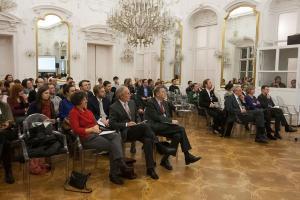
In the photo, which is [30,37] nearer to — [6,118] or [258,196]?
[6,118]

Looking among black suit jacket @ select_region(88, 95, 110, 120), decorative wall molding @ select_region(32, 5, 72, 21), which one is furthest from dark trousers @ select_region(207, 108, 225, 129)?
decorative wall molding @ select_region(32, 5, 72, 21)

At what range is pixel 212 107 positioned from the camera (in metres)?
7.03

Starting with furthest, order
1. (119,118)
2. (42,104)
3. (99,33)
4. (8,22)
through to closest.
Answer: (99,33) → (8,22) → (42,104) → (119,118)

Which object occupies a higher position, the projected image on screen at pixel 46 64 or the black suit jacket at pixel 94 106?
the projected image on screen at pixel 46 64

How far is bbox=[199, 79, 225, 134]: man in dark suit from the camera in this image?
6941mm

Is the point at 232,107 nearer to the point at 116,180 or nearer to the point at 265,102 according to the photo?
the point at 265,102

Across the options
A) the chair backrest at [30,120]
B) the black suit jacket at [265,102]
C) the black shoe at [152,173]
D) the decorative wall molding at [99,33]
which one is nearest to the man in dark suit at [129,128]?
the black shoe at [152,173]

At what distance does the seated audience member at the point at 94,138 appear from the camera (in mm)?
3816

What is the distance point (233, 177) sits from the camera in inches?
162

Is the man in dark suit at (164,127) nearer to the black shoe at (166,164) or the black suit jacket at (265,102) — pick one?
the black shoe at (166,164)

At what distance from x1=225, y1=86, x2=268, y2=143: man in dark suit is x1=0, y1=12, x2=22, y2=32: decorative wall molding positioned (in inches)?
278

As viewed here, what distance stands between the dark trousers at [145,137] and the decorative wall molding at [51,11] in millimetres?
7296

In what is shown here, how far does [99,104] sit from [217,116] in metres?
3.11

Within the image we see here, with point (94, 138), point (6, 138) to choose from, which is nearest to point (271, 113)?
point (94, 138)
